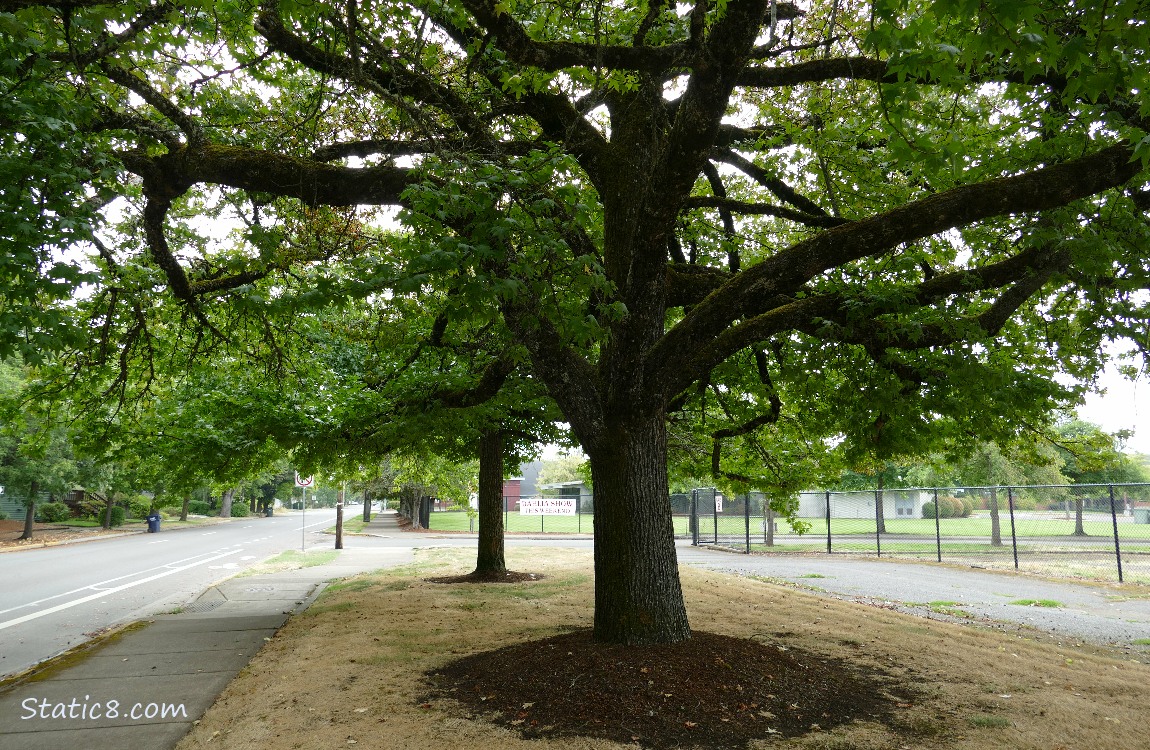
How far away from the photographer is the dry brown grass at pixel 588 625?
453cm

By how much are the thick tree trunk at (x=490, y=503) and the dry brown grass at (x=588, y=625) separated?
96.8 inches


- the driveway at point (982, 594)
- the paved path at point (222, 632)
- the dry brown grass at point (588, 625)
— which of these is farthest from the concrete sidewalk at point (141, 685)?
the driveway at point (982, 594)

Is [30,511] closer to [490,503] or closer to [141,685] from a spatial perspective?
[490,503]

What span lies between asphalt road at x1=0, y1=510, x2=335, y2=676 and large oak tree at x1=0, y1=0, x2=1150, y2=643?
16.1 ft

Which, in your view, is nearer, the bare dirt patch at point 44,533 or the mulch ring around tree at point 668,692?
the mulch ring around tree at point 668,692

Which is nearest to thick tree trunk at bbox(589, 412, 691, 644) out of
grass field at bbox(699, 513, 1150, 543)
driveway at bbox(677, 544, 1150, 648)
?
driveway at bbox(677, 544, 1150, 648)

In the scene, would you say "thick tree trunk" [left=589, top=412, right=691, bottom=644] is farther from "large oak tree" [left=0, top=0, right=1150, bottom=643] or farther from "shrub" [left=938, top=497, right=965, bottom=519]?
"shrub" [left=938, top=497, right=965, bottom=519]

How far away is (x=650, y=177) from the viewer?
5742mm

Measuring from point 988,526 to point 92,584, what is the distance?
1100 inches

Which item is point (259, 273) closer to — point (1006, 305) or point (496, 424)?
point (496, 424)

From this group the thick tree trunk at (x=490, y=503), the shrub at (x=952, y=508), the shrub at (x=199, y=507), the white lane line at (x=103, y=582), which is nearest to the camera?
the white lane line at (x=103, y=582)

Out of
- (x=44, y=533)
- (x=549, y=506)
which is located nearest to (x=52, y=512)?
(x=44, y=533)

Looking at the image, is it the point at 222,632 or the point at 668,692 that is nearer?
the point at 668,692

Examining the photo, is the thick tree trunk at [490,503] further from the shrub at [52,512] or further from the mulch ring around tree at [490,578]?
the shrub at [52,512]
